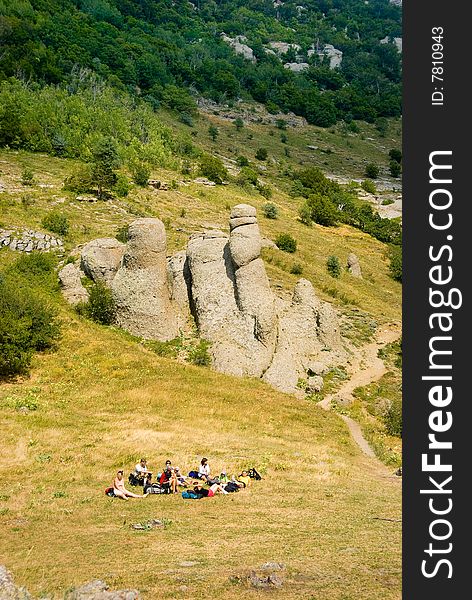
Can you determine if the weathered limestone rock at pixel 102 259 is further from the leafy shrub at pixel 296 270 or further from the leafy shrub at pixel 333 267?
the leafy shrub at pixel 333 267

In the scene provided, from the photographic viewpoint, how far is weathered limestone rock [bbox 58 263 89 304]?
1394 inches

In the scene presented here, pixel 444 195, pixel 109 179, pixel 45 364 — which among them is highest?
pixel 109 179

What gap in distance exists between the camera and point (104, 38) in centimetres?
14288

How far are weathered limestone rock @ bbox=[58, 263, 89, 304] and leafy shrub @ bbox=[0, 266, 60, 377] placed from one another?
8.29 feet

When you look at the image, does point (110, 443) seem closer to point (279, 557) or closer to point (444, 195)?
point (279, 557)

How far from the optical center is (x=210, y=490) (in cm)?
1659

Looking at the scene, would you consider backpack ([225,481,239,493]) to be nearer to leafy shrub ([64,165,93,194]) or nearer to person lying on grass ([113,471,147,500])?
person lying on grass ([113,471,147,500])

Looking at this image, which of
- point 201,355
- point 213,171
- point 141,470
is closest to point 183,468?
point 141,470

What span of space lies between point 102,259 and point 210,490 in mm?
23184

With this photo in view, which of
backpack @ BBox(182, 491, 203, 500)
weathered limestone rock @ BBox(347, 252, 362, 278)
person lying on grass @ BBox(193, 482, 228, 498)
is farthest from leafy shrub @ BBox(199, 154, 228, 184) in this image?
backpack @ BBox(182, 491, 203, 500)

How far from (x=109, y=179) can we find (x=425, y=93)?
4966 cm

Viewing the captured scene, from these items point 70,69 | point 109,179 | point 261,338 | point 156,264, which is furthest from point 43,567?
point 70,69

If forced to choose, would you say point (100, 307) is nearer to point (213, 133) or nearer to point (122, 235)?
point (122, 235)

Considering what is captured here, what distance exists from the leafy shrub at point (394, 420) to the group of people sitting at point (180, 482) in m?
12.0
